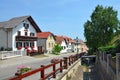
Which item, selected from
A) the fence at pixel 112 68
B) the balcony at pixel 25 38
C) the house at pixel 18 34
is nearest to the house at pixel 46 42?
the balcony at pixel 25 38

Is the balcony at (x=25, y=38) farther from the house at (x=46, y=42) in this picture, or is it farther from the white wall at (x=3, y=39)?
the house at (x=46, y=42)

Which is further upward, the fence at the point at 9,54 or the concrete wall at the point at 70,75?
the fence at the point at 9,54

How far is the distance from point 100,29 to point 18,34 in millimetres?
18185

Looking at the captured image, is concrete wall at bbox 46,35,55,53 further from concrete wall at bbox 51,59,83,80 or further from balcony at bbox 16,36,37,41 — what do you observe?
concrete wall at bbox 51,59,83,80

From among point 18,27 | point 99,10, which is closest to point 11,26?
point 18,27

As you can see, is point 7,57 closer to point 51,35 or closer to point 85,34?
point 85,34

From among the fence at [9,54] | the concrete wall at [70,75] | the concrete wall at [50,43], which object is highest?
the concrete wall at [50,43]

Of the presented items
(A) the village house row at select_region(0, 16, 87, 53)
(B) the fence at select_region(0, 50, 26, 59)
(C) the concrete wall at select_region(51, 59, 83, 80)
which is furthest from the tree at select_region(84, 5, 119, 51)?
(C) the concrete wall at select_region(51, 59, 83, 80)

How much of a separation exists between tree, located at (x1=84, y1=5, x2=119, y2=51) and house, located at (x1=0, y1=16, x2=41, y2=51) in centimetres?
1239

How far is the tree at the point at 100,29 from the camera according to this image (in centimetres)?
5797

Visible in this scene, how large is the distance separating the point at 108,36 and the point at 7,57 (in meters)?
26.5

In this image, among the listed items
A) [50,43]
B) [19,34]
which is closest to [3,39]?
[19,34]

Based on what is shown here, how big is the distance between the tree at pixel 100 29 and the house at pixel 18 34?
12391 millimetres

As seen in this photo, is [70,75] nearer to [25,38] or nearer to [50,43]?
[25,38]
